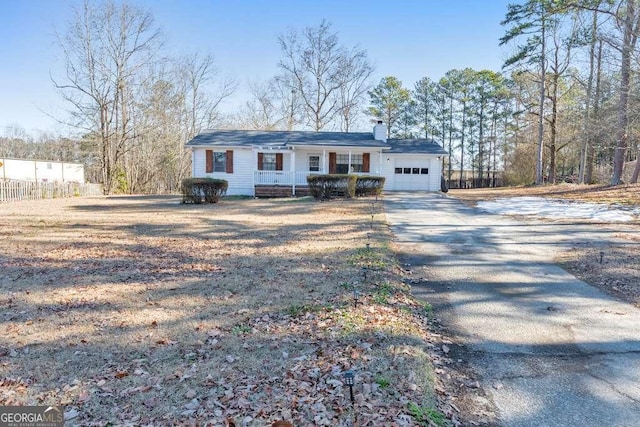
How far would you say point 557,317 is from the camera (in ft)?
14.5

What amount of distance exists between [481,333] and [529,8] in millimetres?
28261

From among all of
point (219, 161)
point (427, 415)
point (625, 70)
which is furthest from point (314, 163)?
point (427, 415)

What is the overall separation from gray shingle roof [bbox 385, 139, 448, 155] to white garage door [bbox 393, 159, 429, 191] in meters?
0.80

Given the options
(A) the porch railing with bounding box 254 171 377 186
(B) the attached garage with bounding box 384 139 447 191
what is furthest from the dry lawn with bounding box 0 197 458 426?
(B) the attached garage with bounding box 384 139 447 191

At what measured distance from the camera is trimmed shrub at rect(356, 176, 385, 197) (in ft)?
60.6

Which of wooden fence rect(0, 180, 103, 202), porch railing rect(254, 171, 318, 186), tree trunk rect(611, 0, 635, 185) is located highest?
tree trunk rect(611, 0, 635, 185)

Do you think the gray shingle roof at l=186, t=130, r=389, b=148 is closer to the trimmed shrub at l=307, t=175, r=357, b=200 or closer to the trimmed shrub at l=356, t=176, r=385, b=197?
the trimmed shrub at l=356, t=176, r=385, b=197

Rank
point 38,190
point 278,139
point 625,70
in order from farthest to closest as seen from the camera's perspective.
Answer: point 278,139 < point 38,190 < point 625,70

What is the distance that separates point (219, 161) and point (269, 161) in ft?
9.07

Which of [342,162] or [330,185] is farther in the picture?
[342,162]

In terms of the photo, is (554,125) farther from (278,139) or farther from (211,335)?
(211,335)

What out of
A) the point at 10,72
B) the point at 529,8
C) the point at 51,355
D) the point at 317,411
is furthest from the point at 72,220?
the point at 529,8

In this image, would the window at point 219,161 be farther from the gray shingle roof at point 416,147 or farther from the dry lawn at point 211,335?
the dry lawn at point 211,335

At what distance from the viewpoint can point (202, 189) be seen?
16.6 m
